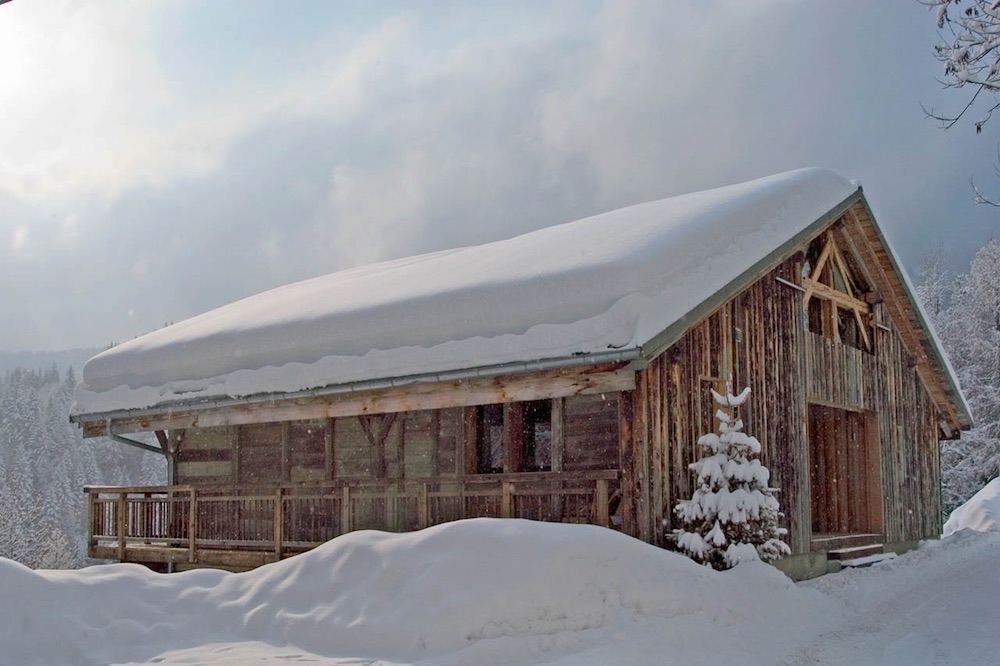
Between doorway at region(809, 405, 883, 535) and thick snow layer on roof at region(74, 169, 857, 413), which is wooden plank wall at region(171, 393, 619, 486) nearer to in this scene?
thick snow layer on roof at region(74, 169, 857, 413)

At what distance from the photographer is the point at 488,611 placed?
8.81 m

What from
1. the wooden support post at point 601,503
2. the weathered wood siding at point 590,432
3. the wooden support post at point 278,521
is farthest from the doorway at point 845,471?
the wooden support post at point 278,521

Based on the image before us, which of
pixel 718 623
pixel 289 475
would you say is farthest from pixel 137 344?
pixel 718 623

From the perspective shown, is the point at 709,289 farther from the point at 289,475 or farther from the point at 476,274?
the point at 289,475

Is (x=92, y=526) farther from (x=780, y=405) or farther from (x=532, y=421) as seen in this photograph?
(x=780, y=405)

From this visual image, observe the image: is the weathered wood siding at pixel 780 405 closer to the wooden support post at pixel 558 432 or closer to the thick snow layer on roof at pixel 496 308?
the thick snow layer on roof at pixel 496 308

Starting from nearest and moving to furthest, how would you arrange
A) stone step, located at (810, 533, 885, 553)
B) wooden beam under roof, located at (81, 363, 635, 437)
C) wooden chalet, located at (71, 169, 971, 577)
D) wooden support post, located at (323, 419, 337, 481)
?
wooden beam under roof, located at (81, 363, 635, 437), wooden chalet, located at (71, 169, 971, 577), stone step, located at (810, 533, 885, 553), wooden support post, located at (323, 419, 337, 481)

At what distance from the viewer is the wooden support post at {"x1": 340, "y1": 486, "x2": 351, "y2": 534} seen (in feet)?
44.7

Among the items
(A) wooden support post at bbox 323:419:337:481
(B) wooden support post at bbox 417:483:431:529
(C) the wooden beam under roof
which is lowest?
(B) wooden support post at bbox 417:483:431:529

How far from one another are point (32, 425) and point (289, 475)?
74233 millimetres

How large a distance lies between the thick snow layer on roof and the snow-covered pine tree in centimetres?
174

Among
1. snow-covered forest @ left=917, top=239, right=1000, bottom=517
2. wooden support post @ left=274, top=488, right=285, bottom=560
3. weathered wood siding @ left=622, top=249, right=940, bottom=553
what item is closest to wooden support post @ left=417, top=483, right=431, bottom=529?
wooden support post @ left=274, top=488, right=285, bottom=560

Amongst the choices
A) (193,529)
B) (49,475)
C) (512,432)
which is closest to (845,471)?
(512,432)

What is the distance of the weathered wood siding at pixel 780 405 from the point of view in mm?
11938
